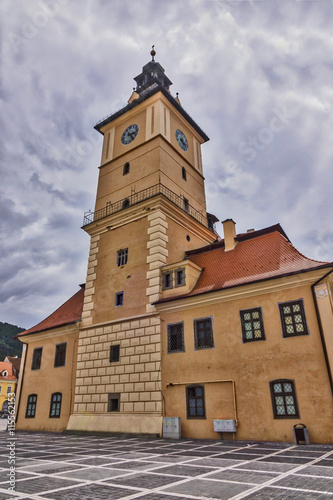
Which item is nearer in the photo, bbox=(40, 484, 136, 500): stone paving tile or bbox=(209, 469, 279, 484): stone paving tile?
bbox=(40, 484, 136, 500): stone paving tile

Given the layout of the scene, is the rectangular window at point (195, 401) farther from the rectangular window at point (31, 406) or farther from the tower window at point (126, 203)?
the tower window at point (126, 203)

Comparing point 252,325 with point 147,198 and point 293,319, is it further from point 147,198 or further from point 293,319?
point 147,198

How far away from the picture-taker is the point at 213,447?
12.5 metres

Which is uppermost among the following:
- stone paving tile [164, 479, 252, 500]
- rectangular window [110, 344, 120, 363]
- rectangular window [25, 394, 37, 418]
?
rectangular window [110, 344, 120, 363]

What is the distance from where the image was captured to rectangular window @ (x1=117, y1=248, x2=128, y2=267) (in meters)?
21.4

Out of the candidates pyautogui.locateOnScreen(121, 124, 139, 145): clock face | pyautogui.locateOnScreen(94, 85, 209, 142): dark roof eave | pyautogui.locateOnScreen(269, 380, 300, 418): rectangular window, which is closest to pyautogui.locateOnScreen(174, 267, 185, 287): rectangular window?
pyautogui.locateOnScreen(269, 380, 300, 418): rectangular window

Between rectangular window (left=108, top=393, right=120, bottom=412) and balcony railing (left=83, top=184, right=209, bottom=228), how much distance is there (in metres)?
11.3

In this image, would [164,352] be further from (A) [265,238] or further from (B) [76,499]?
(B) [76,499]

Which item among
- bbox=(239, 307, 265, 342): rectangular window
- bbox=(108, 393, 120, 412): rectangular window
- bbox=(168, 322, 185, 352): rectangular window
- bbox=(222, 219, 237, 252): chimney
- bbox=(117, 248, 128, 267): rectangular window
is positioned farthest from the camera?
bbox=(117, 248, 128, 267): rectangular window

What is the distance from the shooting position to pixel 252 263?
1728cm

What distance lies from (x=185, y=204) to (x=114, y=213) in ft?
17.1

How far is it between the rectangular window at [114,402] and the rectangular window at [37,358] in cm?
795

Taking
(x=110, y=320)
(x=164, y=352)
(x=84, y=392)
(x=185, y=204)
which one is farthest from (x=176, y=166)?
(x=84, y=392)

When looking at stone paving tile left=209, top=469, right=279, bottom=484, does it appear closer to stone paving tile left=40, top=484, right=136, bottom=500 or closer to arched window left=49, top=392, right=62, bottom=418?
stone paving tile left=40, top=484, right=136, bottom=500
